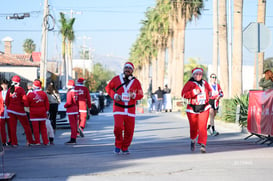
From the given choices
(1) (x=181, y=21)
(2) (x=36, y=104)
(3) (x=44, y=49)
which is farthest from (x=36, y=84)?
(1) (x=181, y=21)

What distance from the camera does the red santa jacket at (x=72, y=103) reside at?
16.8m

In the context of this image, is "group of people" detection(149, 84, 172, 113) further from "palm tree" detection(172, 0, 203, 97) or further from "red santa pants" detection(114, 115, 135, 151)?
"red santa pants" detection(114, 115, 135, 151)

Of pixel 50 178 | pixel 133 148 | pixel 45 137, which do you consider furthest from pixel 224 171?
pixel 45 137

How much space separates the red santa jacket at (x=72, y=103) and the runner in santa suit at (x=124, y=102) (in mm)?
4116

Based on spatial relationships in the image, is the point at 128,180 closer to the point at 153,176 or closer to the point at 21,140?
the point at 153,176

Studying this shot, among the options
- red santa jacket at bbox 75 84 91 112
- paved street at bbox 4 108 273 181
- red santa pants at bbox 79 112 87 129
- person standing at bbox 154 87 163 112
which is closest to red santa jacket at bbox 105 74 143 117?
paved street at bbox 4 108 273 181

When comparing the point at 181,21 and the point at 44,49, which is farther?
the point at 181,21

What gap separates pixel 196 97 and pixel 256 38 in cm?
596

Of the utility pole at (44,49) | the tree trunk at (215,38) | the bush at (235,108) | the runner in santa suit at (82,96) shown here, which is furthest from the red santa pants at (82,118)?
Answer: the tree trunk at (215,38)

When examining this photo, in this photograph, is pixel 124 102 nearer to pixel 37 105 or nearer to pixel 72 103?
pixel 37 105

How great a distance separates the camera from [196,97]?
1327 centimetres

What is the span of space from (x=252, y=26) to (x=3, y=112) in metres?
7.69

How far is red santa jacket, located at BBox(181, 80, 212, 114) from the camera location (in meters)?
13.2

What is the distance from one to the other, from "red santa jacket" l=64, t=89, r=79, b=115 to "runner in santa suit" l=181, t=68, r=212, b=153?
4.35m
